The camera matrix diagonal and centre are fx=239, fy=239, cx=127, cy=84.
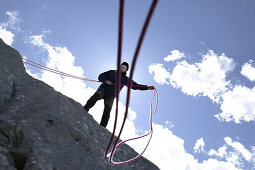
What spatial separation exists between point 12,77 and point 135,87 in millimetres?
3610

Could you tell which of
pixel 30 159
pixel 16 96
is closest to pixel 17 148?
pixel 30 159

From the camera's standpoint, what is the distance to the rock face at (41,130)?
10.8ft

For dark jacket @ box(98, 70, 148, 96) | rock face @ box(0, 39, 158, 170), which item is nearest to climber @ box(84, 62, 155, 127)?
dark jacket @ box(98, 70, 148, 96)

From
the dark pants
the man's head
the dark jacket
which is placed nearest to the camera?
the dark pants

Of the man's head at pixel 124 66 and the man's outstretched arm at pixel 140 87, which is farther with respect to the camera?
the man's head at pixel 124 66

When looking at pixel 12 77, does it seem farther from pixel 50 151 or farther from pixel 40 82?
pixel 50 151

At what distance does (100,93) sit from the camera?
6.96 metres

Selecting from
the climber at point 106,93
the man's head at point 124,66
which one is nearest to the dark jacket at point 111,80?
the climber at point 106,93

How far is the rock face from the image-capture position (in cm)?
328

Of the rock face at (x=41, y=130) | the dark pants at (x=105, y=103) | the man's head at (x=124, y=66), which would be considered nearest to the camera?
the rock face at (x=41, y=130)

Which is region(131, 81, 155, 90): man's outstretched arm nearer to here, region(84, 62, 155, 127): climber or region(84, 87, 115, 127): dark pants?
region(84, 62, 155, 127): climber

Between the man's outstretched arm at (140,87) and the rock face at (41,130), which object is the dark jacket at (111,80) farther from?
the rock face at (41,130)

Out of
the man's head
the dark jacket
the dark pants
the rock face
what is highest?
the man's head

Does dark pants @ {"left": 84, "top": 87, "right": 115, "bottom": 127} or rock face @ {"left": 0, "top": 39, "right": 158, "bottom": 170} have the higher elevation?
dark pants @ {"left": 84, "top": 87, "right": 115, "bottom": 127}
